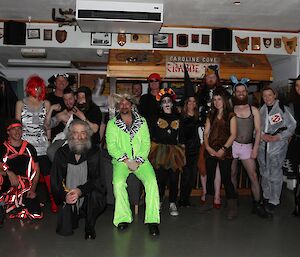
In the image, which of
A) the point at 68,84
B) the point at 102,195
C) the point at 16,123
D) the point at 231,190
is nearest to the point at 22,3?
the point at 68,84

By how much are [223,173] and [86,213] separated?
63.5 inches

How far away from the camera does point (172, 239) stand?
139 inches

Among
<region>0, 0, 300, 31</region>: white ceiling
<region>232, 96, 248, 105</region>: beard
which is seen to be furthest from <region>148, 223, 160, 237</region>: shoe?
<region>0, 0, 300, 31</region>: white ceiling

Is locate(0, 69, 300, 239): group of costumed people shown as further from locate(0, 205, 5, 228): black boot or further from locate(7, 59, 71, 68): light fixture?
locate(7, 59, 71, 68): light fixture

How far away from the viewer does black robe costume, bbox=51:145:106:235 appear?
3588 mm

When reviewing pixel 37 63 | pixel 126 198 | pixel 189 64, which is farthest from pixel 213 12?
pixel 37 63

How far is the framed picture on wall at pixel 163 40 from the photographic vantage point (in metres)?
6.28

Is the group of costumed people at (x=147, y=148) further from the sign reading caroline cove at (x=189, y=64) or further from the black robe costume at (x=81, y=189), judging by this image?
the sign reading caroline cove at (x=189, y=64)

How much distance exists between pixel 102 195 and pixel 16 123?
122 cm

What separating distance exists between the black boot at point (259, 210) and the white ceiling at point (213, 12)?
8.06ft

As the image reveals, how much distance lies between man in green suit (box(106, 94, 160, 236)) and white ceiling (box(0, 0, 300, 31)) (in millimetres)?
1658

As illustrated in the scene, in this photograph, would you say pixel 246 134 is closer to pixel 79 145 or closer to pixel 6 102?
pixel 79 145

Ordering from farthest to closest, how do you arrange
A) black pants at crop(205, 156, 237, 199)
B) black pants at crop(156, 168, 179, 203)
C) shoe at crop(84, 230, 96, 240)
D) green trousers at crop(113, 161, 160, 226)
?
Result: black pants at crop(156, 168, 179, 203), black pants at crop(205, 156, 237, 199), green trousers at crop(113, 161, 160, 226), shoe at crop(84, 230, 96, 240)

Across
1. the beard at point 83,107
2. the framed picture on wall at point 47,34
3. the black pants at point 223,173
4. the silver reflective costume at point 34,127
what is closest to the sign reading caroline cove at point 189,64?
the framed picture on wall at point 47,34
